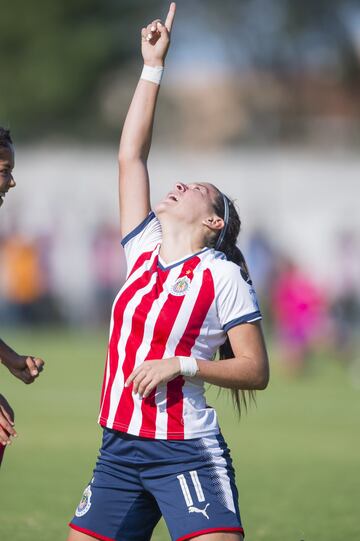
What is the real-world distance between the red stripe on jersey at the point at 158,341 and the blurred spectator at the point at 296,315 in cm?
1283

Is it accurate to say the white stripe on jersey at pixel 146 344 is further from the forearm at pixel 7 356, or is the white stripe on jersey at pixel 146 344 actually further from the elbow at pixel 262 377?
the forearm at pixel 7 356

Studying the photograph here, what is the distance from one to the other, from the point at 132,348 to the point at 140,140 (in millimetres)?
1195

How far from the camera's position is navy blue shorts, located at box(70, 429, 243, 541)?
16.5 feet

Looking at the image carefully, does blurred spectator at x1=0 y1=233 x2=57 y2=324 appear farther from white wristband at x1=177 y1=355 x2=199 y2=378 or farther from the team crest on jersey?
white wristband at x1=177 y1=355 x2=199 y2=378

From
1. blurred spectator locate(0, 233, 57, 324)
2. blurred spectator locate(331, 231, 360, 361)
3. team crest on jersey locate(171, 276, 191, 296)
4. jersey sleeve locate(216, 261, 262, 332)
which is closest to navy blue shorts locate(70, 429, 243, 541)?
jersey sleeve locate(216, 261, 262, 332)

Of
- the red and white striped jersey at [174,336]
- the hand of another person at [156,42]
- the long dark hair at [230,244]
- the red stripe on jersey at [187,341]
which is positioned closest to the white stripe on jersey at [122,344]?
the red and white striped jersey at [174,336]

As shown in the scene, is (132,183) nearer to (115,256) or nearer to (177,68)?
(115,256)

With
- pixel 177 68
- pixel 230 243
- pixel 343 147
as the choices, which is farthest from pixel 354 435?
pixel 177 68

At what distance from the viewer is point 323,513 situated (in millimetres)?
8047

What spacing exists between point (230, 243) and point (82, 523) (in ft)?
5.08

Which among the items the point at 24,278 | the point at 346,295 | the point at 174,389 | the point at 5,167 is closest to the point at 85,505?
the point at 174,389

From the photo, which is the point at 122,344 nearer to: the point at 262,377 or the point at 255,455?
the point at 262,377

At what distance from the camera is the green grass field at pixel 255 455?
7.69 m

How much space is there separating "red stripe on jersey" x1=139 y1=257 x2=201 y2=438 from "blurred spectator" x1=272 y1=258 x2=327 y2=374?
1283 centimetres
